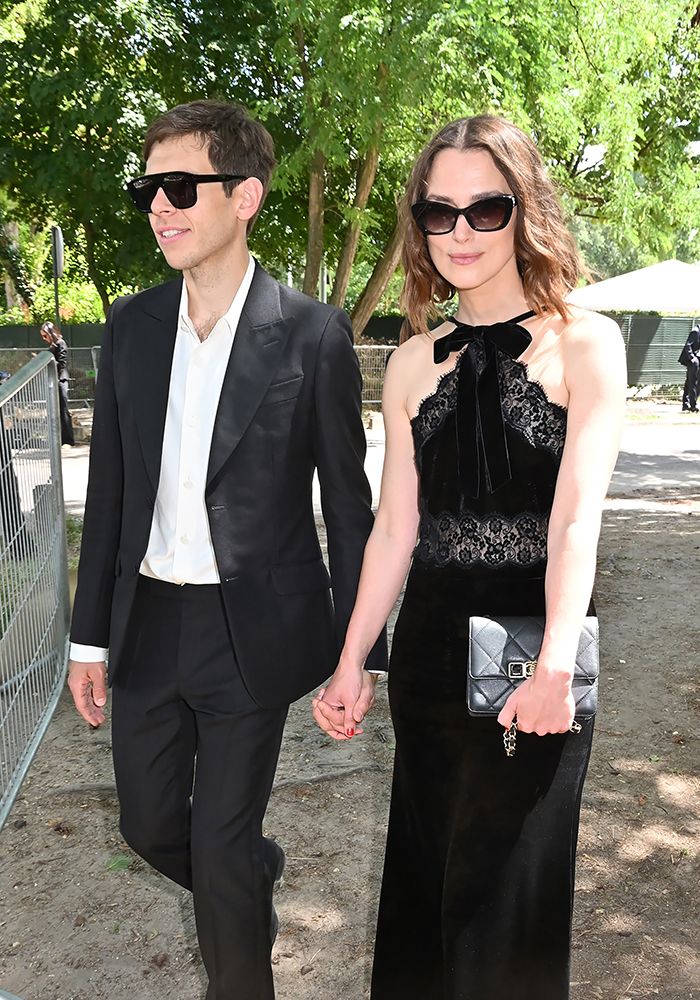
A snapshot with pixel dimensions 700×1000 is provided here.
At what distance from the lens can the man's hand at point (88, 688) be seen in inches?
116

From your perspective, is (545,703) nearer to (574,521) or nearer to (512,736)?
(512,736)

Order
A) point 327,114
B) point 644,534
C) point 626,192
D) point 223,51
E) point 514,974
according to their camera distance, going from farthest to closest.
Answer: point 626,192 < point 223,51 < point 327,114 < point 644,534 < point 514,974

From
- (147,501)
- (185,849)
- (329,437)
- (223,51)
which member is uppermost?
(223,51)

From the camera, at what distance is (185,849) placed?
111 inches

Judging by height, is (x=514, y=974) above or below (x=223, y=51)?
below

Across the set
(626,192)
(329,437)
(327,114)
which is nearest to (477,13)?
(327,114)

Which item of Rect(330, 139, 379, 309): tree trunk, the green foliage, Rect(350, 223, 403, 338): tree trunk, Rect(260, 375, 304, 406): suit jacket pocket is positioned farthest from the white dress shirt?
Rect(350, 223, 403, 338): tree trunk

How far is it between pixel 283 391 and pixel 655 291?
23694 mm

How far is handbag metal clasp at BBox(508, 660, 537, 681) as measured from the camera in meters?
2.20

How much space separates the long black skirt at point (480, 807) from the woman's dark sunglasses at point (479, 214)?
0.74 metres

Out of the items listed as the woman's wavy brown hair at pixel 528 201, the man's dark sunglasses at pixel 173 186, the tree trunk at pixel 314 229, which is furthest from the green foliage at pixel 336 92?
the woman's wavy brown hair at pixel 528 201

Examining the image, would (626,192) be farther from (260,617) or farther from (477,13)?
(260,617)

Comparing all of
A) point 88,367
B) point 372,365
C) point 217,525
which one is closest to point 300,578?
point 217,525

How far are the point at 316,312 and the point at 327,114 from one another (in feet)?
42.4
